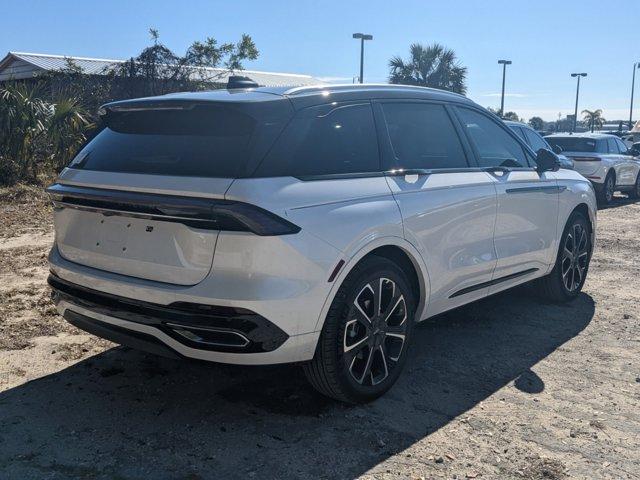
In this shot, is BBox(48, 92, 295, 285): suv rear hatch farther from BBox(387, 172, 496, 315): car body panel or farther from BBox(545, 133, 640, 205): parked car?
BBox(545, 133, 640, 205): parked car

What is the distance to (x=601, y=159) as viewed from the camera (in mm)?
14523

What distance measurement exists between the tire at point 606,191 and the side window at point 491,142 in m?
10.5

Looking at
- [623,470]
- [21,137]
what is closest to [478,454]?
[623,470]

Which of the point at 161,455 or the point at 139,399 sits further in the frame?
the point at 139,399

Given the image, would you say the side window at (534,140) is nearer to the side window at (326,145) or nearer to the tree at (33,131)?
the tree at (33,131)

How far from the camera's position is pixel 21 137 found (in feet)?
39.9

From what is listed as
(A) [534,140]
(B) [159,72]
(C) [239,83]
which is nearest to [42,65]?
(B) [159,72]

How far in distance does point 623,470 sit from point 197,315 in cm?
221

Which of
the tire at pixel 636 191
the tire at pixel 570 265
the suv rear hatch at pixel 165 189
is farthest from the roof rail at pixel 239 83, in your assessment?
the tire at pixel 636 191

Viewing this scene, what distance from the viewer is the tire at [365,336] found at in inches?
134

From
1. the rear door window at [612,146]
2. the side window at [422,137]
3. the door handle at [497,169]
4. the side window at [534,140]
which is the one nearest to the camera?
the side window at [422,137]

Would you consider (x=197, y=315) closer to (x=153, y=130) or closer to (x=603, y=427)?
(x=153, y=130)

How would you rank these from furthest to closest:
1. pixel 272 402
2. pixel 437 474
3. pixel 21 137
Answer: pixel 21 137 → pixel 272 402 → pixel 437 474

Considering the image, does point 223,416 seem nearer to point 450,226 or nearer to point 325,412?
point 325,412
